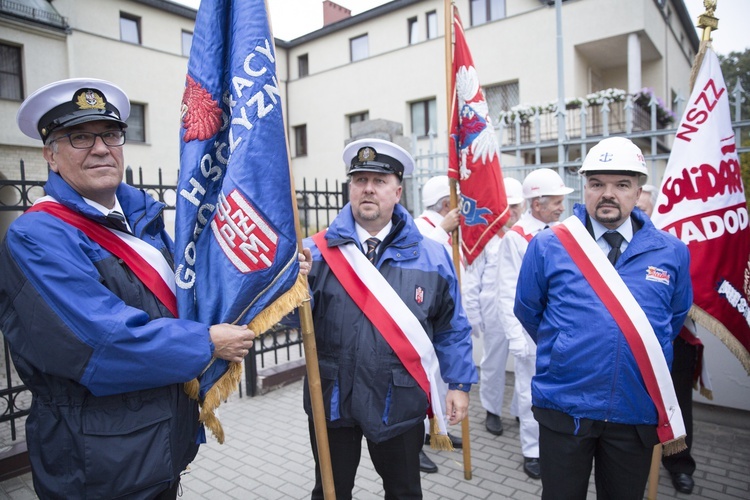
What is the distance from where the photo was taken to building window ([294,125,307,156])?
77.6ft

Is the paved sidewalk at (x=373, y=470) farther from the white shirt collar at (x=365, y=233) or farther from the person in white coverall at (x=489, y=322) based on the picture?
the white shirt collar at (x=365, y=233)

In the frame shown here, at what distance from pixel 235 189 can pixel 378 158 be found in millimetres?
894

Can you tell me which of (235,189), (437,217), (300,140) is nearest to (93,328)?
(235,189)

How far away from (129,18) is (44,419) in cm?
2063

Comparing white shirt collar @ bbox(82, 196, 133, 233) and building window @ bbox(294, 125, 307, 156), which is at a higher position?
building window @ bbox(294, 125, 307, 156)

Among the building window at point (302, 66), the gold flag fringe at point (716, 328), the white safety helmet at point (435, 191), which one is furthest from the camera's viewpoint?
the building window at point (302, 66)

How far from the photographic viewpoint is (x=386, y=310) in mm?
2523

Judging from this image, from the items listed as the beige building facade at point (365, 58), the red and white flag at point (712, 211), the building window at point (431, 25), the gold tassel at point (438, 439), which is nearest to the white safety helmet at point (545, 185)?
the red and white flag at point (712, 211)

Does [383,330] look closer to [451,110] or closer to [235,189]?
[235,189]

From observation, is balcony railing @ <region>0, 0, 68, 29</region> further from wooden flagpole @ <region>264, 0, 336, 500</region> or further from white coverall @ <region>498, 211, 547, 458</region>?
wooden flagpole @ <region>264, 0, 336, 500</region>

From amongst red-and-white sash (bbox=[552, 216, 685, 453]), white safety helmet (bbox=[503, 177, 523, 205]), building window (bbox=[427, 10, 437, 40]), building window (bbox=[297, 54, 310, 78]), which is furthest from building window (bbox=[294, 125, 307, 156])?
red-and-white sash (bbox=[552, 216, 685, 453])

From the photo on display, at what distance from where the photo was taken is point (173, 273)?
2.19 m

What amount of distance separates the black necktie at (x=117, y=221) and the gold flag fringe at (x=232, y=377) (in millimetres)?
658

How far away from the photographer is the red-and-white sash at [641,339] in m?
2.40
